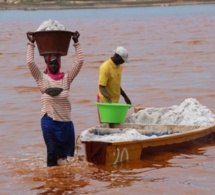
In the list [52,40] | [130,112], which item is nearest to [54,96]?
[52,40]

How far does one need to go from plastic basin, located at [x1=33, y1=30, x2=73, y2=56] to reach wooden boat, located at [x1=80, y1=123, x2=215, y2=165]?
110cm

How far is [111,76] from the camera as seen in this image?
8930 millimetres

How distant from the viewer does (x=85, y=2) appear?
3391 inches

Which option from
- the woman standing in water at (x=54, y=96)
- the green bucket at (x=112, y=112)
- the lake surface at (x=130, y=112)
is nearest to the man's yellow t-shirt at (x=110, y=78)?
the green bucket at (x=112, y=112)

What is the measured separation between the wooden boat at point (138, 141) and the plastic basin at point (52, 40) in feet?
3.59

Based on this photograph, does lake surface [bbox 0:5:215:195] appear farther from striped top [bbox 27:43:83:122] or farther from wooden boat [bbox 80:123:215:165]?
striped top [bbox 27:43:83:122]

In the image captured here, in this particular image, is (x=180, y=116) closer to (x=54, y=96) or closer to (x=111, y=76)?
(x=111, y=76)

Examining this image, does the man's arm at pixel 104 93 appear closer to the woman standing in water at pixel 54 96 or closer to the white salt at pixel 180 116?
the white salt at pixel 180 116

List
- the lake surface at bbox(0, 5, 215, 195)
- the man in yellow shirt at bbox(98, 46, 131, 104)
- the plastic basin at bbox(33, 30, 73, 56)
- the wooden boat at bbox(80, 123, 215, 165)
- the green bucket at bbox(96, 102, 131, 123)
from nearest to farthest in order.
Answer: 1. the plastic basin at bbox(33, 30, 73, 56)
2. the lake surface at bbox(0, 5, 215, 195)
3. the wooden boat at bbox(80, 123, 215, 165)
4. the green bucket at bbox(96, 102, 131, 123)
5. the man in yellow shirt at bbox(98, 46, 131, 104)

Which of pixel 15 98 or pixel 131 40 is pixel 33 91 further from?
pixel 131 40

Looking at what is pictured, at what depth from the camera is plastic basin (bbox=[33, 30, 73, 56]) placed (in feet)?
24.8

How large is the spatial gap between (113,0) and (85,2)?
3795 millimetres

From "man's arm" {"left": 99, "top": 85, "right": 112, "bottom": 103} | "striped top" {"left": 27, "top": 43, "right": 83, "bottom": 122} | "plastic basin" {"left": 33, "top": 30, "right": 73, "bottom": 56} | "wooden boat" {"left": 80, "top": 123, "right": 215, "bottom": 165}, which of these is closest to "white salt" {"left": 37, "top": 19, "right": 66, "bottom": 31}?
"plastic basin" {"left": 33, "top": 30, "right": 73, "bottom": 56}

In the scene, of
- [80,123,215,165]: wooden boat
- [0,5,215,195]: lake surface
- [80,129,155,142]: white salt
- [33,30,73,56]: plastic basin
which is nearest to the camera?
[33,30,73,56]: plastic basin
